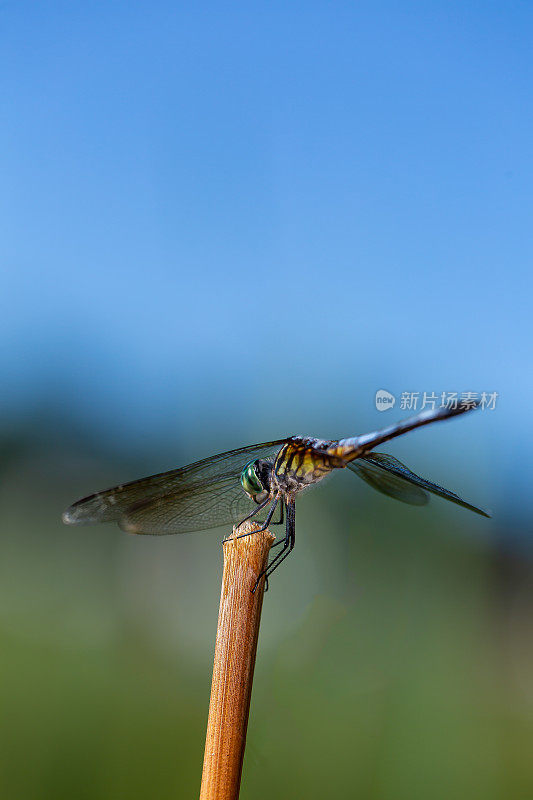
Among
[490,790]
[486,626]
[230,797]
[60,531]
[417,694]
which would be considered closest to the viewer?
[230,797]

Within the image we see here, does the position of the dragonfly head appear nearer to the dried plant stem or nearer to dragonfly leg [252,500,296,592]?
A: dragonfly leg [252,500,296,592]

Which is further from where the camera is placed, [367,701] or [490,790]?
[367,701]

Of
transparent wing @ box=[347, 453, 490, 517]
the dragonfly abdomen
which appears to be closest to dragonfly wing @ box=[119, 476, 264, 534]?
the dragonfly abdomen

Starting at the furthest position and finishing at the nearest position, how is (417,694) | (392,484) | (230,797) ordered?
(417,694) < (392,484) < (230,797)

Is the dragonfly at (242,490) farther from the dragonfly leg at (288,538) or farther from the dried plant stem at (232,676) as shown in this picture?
the dried plant stem at (232,676)

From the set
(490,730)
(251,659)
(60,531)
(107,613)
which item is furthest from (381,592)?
(251,659)

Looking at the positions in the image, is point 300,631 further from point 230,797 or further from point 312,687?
point 230,797

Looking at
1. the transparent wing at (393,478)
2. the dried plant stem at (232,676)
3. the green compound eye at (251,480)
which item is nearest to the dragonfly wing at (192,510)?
the green compound eye at (251,480)

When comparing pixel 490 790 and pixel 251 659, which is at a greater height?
pixel 251 659
